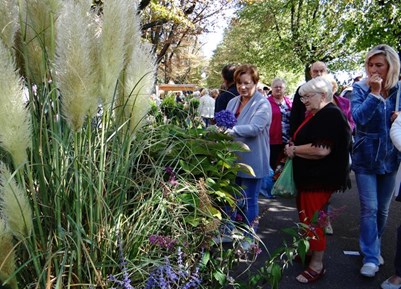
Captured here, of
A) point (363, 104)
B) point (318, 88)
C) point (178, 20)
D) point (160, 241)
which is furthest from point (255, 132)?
point (178, 20)

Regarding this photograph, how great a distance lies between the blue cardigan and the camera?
3518 millimetres

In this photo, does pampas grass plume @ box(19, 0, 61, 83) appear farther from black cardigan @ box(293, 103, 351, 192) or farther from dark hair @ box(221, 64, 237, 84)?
dark hair @ box(221, 64, 237, 84)

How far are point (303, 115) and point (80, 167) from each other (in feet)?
9.57

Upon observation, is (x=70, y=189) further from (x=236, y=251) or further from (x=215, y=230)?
(x=236, y=251)

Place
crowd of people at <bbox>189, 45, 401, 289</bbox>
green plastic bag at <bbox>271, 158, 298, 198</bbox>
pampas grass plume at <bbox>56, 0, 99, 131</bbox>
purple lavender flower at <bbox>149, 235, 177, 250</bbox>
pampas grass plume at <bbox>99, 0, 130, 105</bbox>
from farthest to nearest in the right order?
1. green plastic bag at <bbox>271, 158, 298, 198</bbox>
2. crowd of people at <bbox>189, 45, 401, 289</bbox>
3. purple lavender flower at <bbox>149, 235, 177, 250</bbox>
4. pampas grass plume at <bbox>99, 0, 130, 105</bbox>
5. pampas grass plume at <bbox>56, 0, 99, 131</bbox>

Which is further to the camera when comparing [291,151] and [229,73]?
[229,73]

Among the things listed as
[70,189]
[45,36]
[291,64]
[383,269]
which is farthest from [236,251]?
[291,64]

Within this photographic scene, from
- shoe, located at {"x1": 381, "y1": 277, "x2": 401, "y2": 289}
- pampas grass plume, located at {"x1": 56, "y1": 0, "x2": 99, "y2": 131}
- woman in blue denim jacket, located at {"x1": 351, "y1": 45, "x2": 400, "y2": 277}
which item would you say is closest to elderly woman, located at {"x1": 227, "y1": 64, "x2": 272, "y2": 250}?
woman in blue denim jacket, located at {"x1": 351, "y1": 45, "x2": 400, "y2": 277}

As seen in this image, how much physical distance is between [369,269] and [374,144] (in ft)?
3.38

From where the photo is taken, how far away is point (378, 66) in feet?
10.6

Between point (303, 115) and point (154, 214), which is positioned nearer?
point (154, 214)

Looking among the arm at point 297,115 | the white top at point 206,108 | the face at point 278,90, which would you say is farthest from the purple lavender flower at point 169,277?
the face at point 278,90

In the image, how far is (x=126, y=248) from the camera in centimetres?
160

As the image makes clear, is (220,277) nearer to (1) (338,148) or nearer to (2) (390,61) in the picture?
(1) (338,148)
